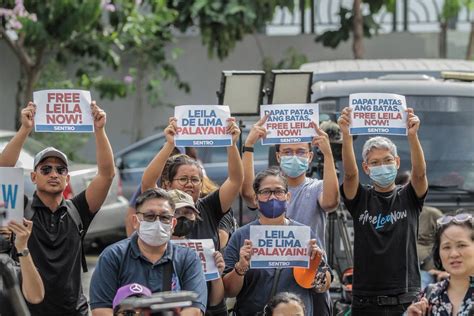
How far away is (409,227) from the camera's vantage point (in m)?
8.44

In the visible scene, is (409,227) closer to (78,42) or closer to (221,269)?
(221,269)

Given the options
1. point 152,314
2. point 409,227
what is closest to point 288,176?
point 409,227

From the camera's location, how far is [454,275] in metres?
6.52

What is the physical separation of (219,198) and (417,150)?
129cm

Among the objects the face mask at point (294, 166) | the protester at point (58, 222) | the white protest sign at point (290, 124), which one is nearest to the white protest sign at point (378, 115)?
the white protest sign at point (290, 124)

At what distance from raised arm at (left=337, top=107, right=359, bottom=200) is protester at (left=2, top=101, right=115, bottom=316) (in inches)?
58.9

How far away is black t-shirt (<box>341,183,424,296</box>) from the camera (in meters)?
8.39

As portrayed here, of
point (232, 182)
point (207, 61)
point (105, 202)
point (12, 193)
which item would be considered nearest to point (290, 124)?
point (232, 182)

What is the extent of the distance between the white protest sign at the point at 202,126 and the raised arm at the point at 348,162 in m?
0.74

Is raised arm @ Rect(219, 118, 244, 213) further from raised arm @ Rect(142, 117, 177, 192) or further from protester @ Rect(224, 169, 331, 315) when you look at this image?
raised arm @ Rect(142, 117, 177, 192)

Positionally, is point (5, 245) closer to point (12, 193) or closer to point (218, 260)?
point (12, 193)

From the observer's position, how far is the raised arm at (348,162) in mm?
8406

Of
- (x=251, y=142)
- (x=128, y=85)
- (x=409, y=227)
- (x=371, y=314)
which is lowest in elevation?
(x=371, y=314)

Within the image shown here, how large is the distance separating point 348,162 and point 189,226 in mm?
1172
